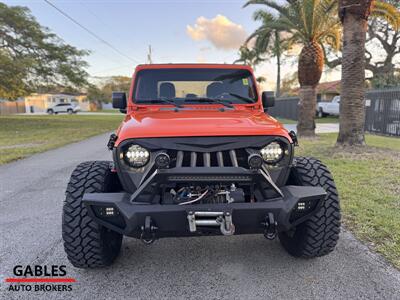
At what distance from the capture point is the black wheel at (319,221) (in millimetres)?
2719

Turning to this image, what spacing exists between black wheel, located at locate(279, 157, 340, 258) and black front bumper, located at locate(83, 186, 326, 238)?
32 centimetres

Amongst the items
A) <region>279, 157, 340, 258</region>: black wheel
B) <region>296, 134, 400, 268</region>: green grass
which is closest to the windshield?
<region>279, 157, 340, 258</region>: black wheel

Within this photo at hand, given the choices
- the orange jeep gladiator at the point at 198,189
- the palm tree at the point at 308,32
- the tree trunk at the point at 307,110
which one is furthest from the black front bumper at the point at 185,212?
the tree trunk at the point at 307,110

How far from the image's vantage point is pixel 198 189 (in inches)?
95.3

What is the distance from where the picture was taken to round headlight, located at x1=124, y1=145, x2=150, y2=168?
2.40 metres

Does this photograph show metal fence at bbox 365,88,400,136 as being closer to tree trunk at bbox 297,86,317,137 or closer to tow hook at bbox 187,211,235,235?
tree trunk at bbox 297,86,317,137

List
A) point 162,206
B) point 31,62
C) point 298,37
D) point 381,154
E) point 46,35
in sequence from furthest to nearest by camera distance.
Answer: point 46,35 < point 31,62 < point 298,37 < point 381,154 < point 162,206

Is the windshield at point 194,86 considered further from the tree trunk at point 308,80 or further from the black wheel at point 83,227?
the tree trunk at point 308,80

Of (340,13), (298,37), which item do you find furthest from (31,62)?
(340,13)

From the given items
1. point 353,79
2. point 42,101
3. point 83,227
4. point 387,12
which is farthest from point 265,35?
point 42,101

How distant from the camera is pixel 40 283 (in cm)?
267

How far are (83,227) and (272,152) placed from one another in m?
1.69

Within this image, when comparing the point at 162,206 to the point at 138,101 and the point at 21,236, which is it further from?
the point at 21,236

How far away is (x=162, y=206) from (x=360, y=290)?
1.72 m
